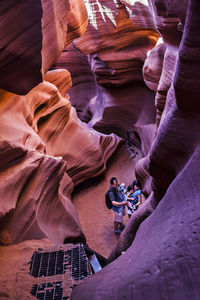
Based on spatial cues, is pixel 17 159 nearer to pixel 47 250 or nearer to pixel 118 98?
pixel 47 250

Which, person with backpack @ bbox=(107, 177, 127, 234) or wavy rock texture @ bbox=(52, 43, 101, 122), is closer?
person with backpack @ bbox=(107, 177, 127, 234)

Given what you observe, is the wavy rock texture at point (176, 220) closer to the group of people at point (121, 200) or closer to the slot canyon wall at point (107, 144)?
the slot canyon wall at point (107, 144)

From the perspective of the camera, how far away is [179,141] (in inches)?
100

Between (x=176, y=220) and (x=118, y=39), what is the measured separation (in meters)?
9.49

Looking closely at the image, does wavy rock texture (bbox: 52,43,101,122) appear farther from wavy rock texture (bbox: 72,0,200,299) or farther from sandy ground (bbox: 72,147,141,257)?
wavy rock texture (bbox: 72,0,200,299)

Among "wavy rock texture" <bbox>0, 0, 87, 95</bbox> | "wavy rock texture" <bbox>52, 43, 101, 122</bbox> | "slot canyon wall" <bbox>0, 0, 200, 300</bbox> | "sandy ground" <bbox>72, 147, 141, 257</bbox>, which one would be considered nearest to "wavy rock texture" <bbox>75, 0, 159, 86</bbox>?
"slot canyon wall" <bbox>0, 0, 200, 300</bbox>

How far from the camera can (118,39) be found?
10297 millimetres

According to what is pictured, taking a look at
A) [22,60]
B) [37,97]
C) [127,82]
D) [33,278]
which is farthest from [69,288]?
[127,82]

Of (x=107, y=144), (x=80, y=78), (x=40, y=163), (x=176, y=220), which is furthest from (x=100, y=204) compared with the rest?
(x=80, y=78)

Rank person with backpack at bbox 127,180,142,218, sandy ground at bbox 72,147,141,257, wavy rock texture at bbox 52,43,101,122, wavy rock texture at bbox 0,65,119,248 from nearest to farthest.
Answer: wavy rock texture at bbox 0,65,119,248
person with backpack at bbox 127,180,142,218
sandy ground at bbox 72,147,141,257
wavy rock texture at bbox 52,43,101,122

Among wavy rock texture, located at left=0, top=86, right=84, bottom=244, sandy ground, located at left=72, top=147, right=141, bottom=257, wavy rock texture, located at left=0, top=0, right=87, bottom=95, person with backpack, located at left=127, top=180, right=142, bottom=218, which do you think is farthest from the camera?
sandy ground, located at left=72, top=147, right=141, bottom=257

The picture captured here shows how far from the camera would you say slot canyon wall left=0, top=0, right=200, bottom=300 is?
194 cm

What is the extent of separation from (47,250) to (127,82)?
28.8 feet

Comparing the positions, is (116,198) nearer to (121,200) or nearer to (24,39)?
(121,200)
